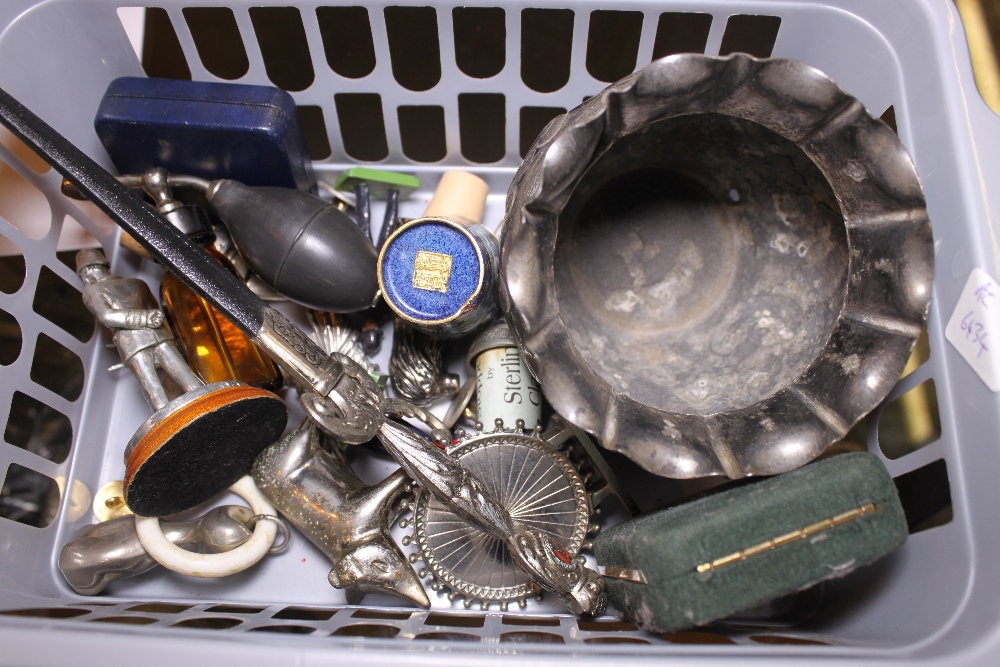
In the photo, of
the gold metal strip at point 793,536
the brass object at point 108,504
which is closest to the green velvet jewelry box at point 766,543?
the gold metal strip at point 793,536

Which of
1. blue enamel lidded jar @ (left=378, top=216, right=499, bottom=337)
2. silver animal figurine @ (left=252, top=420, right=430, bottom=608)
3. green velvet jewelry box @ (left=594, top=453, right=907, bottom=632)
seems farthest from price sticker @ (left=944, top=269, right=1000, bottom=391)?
silver animal figurine @ (left=252, top=420, right=430, bottom=608)

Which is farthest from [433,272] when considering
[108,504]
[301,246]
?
[108,504]

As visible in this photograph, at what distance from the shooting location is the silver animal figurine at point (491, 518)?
656 millimetres

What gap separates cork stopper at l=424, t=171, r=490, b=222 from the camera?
0.83m

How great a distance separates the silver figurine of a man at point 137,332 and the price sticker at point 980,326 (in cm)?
73

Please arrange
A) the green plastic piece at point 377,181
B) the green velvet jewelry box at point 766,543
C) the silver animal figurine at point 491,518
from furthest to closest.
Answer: the green plastic piece at point 377,181
the silver animal figurine at point 491,518
the green velvet jewelry box at point 766,543

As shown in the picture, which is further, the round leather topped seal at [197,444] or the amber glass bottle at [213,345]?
the amber glass bottle at [213,345]

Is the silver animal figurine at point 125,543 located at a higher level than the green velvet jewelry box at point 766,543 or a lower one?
higher

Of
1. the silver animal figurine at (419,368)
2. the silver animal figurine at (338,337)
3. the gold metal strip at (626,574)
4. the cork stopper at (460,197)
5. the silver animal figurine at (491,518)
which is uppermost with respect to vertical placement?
the cork stopper at (460,197)

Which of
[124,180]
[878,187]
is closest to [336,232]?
[124,180]

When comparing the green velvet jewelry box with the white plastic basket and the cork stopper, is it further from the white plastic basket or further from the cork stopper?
the cork stopper

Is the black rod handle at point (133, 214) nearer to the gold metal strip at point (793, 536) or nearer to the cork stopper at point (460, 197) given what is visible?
the cork stopper at point (460, 197)

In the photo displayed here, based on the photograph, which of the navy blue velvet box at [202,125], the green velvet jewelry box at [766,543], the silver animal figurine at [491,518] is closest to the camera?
the green velvet jewelry box at [766,543]

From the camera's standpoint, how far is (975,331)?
601 millimetres
